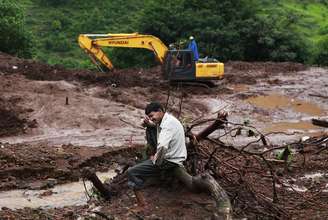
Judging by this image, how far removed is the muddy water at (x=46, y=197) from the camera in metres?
12.8

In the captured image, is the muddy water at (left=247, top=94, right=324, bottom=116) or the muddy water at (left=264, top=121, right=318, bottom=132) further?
the muddy water at (left=247, top=94, right=324, bottom=116)

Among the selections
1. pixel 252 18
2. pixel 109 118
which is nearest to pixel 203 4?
pixel 252 18

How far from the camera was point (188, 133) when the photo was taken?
1079 cm

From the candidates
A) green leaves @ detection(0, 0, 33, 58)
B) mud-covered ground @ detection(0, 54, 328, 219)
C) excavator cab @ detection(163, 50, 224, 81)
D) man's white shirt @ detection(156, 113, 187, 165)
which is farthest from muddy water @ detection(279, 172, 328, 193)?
green leaves @ detection(0, 0, 33, 58)

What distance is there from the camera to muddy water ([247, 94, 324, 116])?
80.4 feet

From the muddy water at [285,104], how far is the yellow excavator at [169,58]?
202cm

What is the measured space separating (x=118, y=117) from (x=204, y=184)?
1116 centimetres

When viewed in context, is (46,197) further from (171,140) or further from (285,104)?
(285,104)

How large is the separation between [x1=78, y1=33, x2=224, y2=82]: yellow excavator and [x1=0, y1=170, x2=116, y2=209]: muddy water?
1130 centimetres

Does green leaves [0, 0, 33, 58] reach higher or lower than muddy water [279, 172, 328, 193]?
higher

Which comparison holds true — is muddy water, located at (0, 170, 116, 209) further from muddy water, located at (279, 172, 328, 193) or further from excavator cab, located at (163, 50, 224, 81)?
excavator cab, located at (163, 50, 224, 81)

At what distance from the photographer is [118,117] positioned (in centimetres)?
2078

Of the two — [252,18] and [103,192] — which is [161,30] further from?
[103,192]

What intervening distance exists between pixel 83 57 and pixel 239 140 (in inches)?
1054
